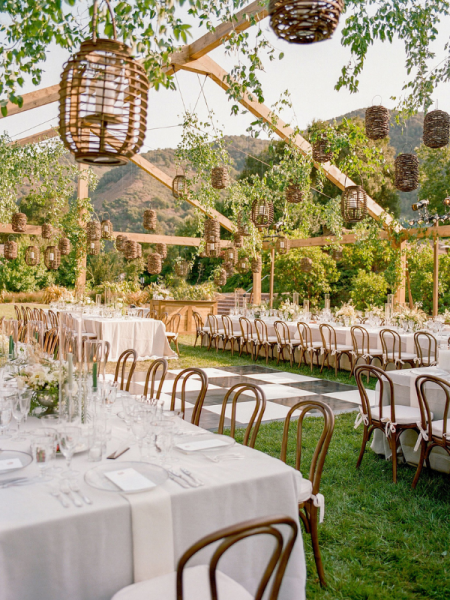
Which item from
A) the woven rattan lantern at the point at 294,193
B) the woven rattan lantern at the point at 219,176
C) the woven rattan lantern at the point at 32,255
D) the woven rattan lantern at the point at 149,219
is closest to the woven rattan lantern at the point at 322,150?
the woven rattan lantern at the point at 294,193

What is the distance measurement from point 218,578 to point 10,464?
0.89 m

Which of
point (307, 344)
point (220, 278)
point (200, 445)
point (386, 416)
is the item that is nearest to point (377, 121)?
point (307, 344)

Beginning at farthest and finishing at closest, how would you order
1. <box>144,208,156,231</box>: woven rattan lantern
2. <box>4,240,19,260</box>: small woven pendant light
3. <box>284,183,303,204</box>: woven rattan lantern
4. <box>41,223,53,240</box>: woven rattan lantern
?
<box>4,240,19,260</box>: small woven pendant light
<box>41,223,53,240</box>: woven rattan lantern
<box>144,208,156,231</box>: woven rattan lantern
<box>284,183,303,204</box>: woven rattan lantern

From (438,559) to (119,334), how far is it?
7.31 m

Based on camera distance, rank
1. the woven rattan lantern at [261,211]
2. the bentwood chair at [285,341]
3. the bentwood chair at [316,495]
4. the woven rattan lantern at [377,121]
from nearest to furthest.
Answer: the bentwood chair at [316,495], the woven rattan lantern at [377,121], the woven rattan lantern at [261,211], the bentwood chair at [285,341]

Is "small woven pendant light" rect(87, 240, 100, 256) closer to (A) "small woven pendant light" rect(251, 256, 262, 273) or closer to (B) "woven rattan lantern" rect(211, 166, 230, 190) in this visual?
(A) "small woven pendant light" rect(251, 256, 262, 273)

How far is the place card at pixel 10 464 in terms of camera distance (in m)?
2.03

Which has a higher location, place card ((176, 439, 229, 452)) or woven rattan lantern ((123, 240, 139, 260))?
woven rattan lantern ((123, 240, 139, 260))

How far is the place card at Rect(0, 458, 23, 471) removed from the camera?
6.65 feet

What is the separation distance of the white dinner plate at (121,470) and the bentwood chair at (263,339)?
7.75 m

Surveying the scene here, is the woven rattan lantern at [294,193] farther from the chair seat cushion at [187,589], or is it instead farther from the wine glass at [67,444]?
the chair seat cushion at [187,589]

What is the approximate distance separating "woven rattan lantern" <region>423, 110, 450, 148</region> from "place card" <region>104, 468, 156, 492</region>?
561cm

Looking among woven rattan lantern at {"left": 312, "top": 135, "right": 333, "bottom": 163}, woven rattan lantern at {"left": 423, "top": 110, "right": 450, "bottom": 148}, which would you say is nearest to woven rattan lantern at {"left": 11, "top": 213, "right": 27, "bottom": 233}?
woven rattan lantern at {"left": 312, "top": 135, "right": 333, "bottom": 163}

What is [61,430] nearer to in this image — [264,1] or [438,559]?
[438,559]
